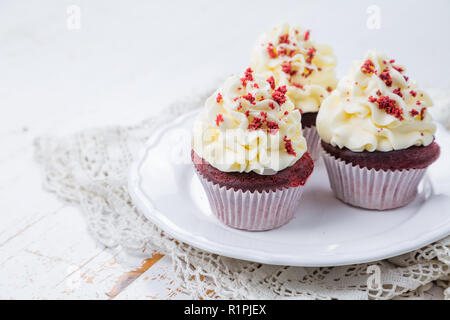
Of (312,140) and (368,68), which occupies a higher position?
(368,68)

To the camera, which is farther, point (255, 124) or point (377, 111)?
point (377, 111)

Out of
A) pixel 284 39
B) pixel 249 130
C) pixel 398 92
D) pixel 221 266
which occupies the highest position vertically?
pixel 284 39

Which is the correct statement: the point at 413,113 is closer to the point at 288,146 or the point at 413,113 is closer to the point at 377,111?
the point at 377,111

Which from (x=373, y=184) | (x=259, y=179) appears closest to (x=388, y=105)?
(x=373, y=184)

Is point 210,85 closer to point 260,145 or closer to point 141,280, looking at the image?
point 260,145

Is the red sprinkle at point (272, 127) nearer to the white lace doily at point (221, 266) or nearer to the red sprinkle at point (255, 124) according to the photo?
the red sprinkle at point (255, 124)

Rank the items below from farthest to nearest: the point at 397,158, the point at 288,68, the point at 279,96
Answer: the point at 288,68, the point at 397,158, the point at 279,96
